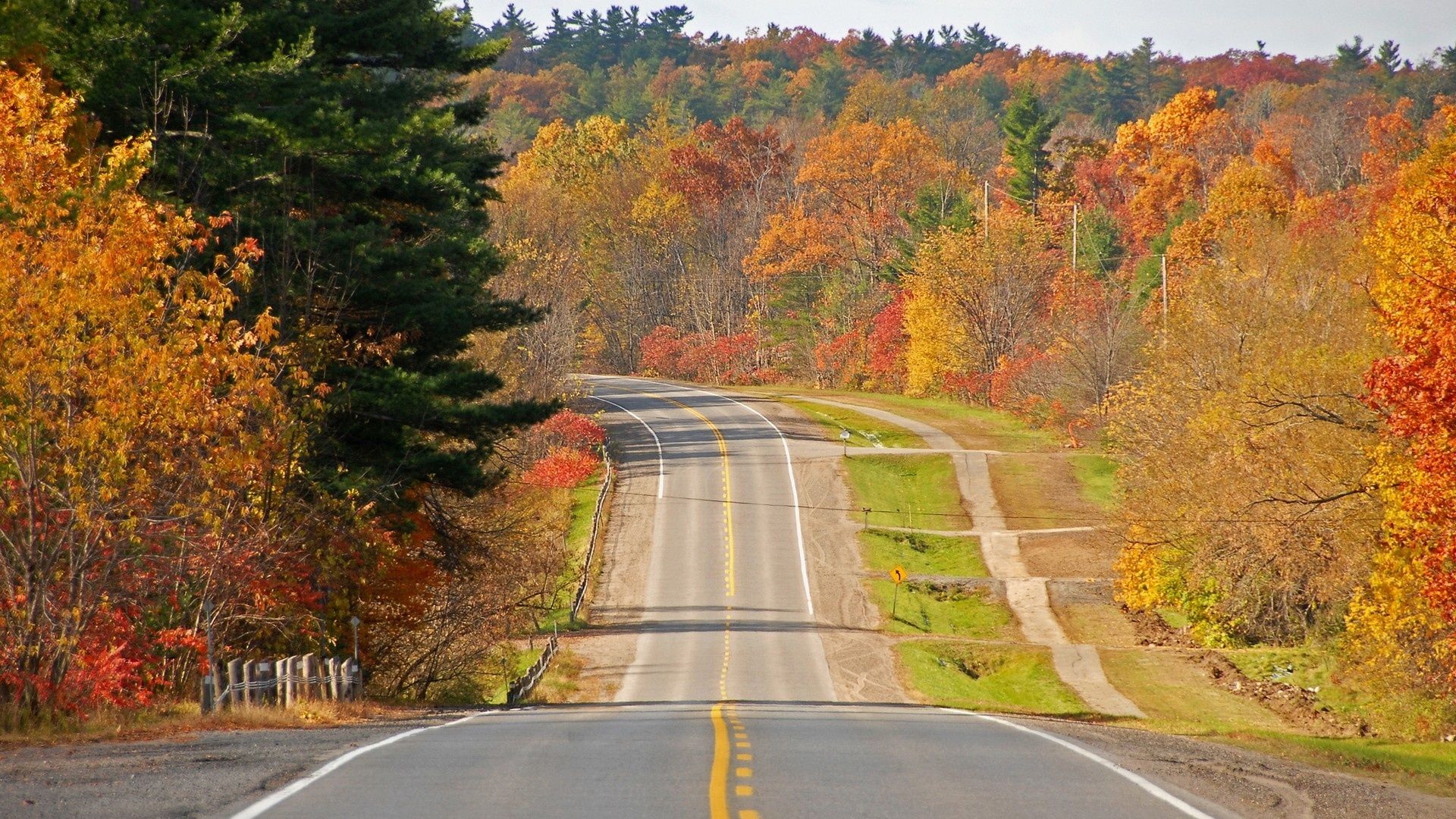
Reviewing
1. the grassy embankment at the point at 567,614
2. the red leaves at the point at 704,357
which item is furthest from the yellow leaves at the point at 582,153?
the grassy embankment at the point at 567,614

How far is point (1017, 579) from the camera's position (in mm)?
50906

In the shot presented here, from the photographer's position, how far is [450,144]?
28.6 meters

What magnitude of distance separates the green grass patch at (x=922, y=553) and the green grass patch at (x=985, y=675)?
9908 mm

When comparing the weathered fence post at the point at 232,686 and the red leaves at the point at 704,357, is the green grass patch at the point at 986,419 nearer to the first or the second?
the red leaves at the point at 704,357

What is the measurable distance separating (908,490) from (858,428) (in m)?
12.2

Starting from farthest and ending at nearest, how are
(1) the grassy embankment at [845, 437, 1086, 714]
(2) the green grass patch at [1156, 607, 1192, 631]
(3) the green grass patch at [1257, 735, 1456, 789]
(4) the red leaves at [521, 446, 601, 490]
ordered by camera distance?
(4) the red leaves at [521, 446, 601, 490] < (2) the green grass patch at [1156, 607, 1192, 631] < (1) the grassy embankment at [845, 437, 1086, 714] < (3) the green grass patch at [1257, 735, 1456, 789]

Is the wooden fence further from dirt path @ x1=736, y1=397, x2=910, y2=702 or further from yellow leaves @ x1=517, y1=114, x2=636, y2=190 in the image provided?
yellow leaves @ x1=517, y1=114, x2=636, y2=190

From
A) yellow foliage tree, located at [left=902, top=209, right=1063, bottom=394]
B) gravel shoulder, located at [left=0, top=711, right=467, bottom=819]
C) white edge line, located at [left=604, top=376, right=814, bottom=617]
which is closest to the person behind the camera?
gravel shoulder, located at [left=0, top=711, right=467, bottom=819]

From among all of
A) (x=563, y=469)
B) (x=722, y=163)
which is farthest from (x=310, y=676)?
(x=722, y=163)

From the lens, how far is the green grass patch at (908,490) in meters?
59.7

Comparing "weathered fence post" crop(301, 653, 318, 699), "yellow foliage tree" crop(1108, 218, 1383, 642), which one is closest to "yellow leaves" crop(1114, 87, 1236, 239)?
"yellow foliage tree" crop(1108, 218, 1383, 642)

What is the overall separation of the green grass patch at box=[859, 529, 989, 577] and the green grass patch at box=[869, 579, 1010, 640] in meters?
2.15

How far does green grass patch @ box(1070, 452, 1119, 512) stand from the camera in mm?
61000

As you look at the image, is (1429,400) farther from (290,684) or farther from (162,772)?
(162,772)
